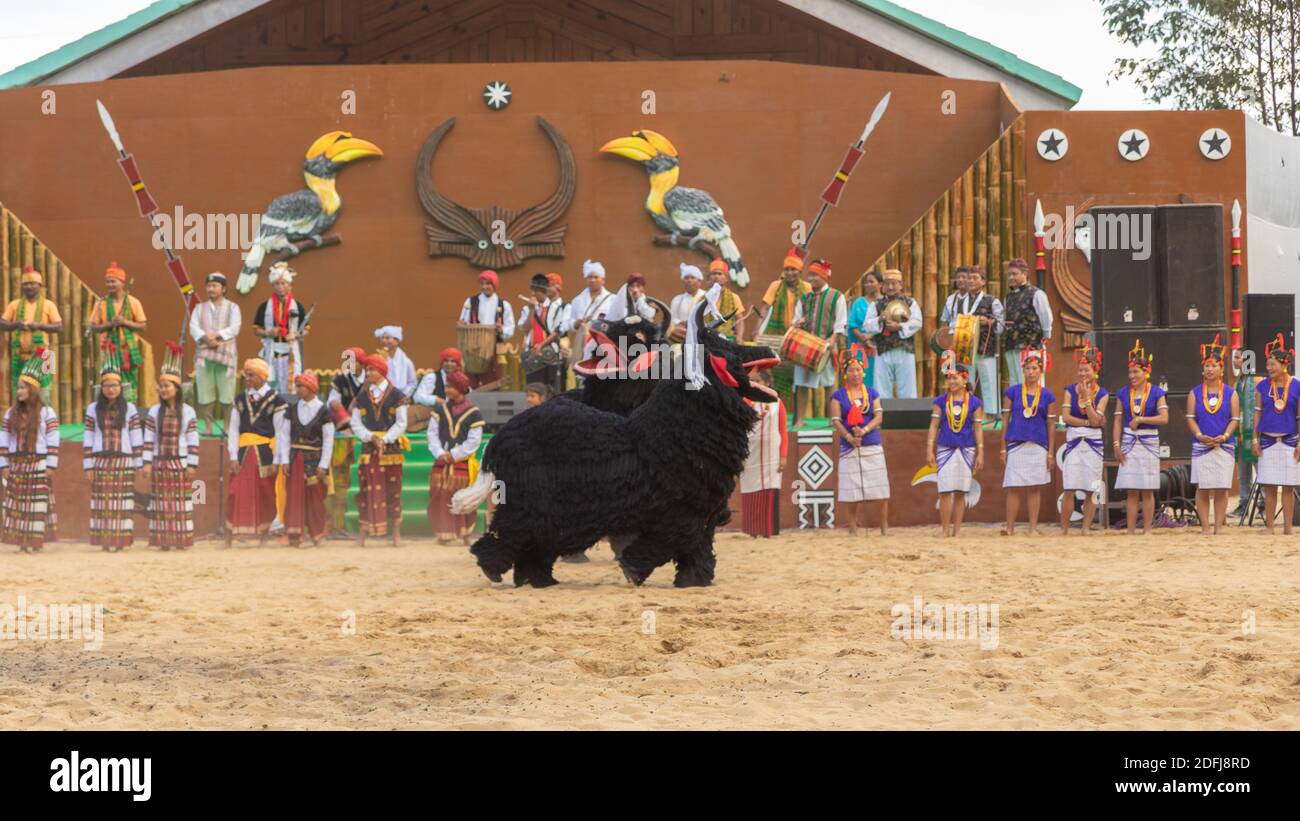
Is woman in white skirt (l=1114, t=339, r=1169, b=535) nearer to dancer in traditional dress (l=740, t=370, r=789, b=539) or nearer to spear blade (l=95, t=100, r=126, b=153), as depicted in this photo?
dancer in traditional dress (l=740, t=370, r=789, b=539)

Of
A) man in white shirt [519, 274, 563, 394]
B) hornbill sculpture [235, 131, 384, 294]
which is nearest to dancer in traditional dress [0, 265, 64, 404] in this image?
hornbill sculpture [235, 131, 384, 294]

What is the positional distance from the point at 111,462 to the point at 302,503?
1832 millimetres

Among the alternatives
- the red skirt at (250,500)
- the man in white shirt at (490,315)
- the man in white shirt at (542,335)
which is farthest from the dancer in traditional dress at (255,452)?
the man in white shirt at (542,335)

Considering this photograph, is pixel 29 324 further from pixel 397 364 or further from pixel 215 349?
pixel 397 364

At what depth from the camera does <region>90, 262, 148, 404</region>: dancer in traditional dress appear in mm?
16922

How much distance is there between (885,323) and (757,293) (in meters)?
2.97

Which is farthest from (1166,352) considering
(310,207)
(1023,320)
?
(310,207)

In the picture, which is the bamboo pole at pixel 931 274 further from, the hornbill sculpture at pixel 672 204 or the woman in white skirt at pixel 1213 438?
the woman in white skirt at pixel 1213 438

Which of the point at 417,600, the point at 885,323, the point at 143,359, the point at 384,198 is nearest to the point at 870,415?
the point at 885,323

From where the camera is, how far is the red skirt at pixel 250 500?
1495 cm

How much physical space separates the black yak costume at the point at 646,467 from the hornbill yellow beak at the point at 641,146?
28.3 ft

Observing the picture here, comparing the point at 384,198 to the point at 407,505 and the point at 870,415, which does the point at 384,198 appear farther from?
the point at 870,415

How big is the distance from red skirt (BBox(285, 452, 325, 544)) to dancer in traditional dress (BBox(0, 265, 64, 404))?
3.83m

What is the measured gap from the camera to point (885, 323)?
53.0ft
